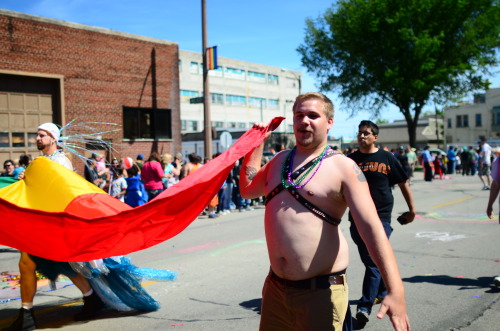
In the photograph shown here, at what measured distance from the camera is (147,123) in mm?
25344

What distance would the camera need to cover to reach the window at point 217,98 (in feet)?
206

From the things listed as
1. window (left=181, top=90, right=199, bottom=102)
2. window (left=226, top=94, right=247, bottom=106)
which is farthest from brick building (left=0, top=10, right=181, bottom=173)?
window (left=226, top=94, right=247, bottom=106)

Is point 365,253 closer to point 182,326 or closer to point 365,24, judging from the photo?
point 182,326

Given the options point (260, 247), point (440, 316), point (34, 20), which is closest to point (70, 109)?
point (34, 20)

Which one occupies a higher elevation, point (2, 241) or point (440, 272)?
point (2, 241)

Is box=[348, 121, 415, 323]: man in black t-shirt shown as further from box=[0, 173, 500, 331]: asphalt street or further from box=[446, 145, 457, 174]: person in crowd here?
box=[446, 145, 457, 174]: person in crowd

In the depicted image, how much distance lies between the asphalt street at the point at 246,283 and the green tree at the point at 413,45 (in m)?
24.4

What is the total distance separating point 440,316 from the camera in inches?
189

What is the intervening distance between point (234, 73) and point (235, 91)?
8.15ft

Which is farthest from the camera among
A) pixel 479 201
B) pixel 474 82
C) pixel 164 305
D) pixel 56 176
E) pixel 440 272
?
pixel 474 82

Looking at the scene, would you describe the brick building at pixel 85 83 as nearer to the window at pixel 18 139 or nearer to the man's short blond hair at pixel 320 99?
the window at pixel 18 139

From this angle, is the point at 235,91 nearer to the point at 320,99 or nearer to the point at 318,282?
the point at 320,99

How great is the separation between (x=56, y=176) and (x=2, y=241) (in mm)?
766

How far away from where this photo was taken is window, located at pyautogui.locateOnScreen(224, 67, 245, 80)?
63.9m
